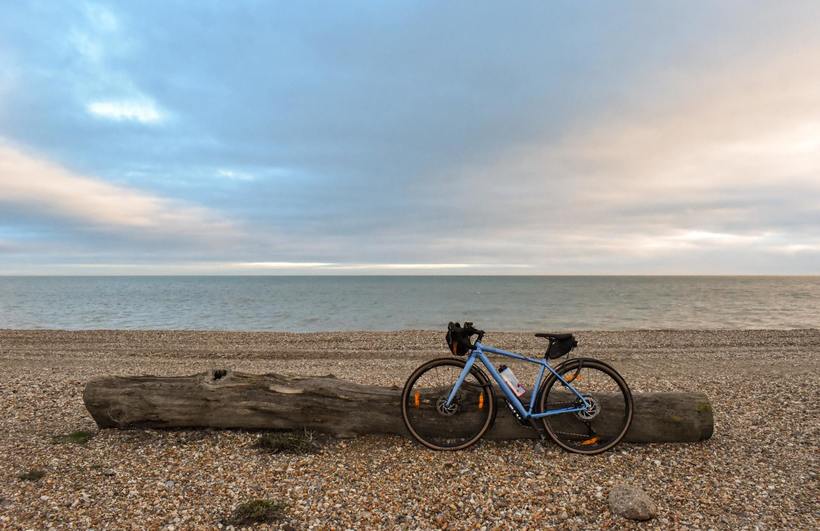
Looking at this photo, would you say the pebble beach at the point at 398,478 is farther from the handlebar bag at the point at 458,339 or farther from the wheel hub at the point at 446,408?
the handlebar bag at the point at 458,339

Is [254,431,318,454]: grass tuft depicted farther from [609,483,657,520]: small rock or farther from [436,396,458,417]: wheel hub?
[609,483,657,520]: small rock

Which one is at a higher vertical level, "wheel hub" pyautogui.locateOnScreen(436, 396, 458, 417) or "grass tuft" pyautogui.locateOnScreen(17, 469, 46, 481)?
"wheel hub" pyautogui.locateOnScreen(436, 396, 458, 417)

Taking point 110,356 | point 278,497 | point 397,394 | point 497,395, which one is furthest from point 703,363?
point 110,356

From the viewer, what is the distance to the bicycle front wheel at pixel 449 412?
20.2 ft

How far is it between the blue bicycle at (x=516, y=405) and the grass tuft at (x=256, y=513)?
2073 mm

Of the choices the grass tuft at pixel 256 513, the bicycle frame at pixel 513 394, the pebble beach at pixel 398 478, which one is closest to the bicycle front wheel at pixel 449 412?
the bicycle frame at pixel 513 394

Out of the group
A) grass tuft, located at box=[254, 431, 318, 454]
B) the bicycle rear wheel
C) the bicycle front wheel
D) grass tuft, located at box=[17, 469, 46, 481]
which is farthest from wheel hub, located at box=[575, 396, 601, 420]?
grass tuft, located at box=[17, 469, 46, 481]

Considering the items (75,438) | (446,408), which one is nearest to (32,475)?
(75,438)

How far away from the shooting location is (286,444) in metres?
6.08

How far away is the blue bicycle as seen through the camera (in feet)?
20.1

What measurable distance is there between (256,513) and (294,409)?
2.02 meters

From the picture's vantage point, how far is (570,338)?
6.13m

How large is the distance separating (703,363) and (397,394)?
1404cm

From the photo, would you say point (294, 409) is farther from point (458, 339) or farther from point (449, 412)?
point (458, 339)
